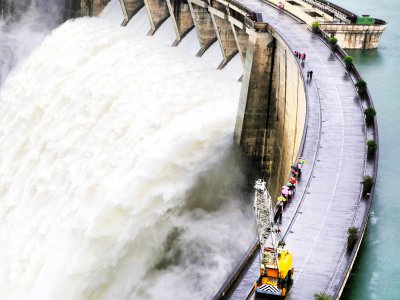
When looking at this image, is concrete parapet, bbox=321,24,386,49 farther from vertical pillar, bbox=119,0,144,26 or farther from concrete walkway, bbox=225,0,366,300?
vertical pillar, bbox=119,0,144,26

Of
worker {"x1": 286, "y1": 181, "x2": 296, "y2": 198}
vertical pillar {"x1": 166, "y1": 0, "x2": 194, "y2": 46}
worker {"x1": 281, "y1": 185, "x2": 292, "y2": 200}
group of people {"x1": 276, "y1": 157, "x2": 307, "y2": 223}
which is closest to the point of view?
group of people {"x1": 276, "y1": 157, "x2": 307, "y2": 223}

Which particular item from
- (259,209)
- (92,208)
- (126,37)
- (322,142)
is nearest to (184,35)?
(126,37)

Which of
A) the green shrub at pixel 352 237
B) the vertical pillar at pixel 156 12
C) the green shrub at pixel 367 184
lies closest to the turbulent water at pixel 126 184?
the vertical pillar at pixel 156 12

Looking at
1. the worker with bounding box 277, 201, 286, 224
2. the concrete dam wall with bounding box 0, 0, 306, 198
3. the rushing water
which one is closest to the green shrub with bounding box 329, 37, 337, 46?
the concrete dam wall with bounding box 0, 0, 306, 198

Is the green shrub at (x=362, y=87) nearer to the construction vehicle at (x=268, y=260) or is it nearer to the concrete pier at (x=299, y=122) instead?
the concrete pier at (x=299, y=122)

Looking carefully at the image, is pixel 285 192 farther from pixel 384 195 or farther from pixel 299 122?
pixel 299 122
